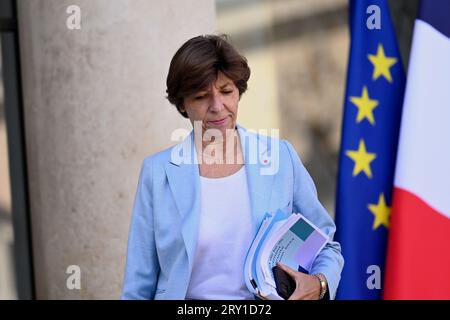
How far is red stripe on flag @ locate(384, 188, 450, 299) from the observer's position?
13.7ft

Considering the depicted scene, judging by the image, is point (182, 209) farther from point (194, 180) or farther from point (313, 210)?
point (313, 210)

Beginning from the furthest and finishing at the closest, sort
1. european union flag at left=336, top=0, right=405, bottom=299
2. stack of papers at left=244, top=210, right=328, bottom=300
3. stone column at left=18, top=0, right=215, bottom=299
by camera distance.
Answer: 1. european union flag at left=336, top=0, right=405, bottom=299
2. stone column at left=18, top=0, right=215, bottom=299
3. stack of papers at left=244, top=210, right=328, bottom=300

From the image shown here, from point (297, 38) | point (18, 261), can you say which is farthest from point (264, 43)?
point (18, 261)

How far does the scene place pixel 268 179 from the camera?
2.59 meters

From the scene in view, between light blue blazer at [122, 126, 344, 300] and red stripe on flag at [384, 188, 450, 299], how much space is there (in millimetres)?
1591

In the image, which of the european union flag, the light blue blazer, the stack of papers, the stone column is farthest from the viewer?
the european union flag

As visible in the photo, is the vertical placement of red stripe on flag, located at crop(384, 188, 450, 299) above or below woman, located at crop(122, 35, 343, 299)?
below

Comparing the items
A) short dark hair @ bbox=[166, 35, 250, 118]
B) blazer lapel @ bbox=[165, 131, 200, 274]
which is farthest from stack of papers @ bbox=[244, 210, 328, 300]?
short dark hair @ bbox=[166, 35, 250, 118]

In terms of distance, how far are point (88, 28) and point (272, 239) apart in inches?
78.3

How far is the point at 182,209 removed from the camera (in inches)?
101

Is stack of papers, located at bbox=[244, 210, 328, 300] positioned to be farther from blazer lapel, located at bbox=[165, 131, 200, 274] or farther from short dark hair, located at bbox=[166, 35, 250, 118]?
short dark hair, located at bbox=[166, 35, 250, 118]

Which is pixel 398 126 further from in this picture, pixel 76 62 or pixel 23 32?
pixel 23 32

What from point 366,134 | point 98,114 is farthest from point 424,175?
point 98,114

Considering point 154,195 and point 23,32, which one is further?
point 23,32
